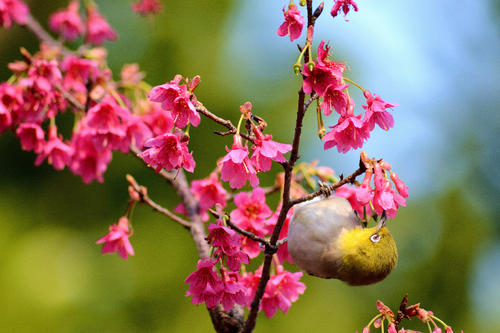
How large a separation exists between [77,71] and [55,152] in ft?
1.39

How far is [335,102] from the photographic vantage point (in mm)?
1680

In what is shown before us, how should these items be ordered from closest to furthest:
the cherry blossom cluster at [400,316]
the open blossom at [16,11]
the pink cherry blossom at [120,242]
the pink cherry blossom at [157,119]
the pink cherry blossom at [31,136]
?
the cherry blossom cluster at [400,316], the pink cherry blossom at [120,242], the pink cherry blossom at [31,136], the pink cherry blossom at [157,119], the open blossom at [16,11]

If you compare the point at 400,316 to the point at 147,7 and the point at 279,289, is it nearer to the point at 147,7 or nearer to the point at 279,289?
the point at 279,289

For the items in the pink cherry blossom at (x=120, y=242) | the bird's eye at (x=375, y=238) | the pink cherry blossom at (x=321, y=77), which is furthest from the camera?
the pink cherry blossom at (x=120, y=242)

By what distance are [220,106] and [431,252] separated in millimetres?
3988

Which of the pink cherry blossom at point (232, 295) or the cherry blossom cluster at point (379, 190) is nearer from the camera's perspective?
the cherry blossom cluster at point (379, 190)

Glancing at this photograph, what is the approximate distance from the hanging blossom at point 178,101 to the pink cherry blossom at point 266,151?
19 centimetres

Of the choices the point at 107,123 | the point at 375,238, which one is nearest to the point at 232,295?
the point at 375,238

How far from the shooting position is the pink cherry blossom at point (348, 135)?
1678 millimetres

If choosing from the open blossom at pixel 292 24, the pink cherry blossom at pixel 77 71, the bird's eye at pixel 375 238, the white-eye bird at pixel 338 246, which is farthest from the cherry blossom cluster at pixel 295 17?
the pink cherry blossom at pixel 77 71

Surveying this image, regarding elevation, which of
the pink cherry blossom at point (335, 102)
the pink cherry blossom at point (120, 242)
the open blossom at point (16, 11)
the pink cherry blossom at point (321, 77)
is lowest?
the pink cherry blossom at point (120, 242)

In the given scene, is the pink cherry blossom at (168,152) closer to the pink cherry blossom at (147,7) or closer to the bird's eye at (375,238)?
the bird's eye at (375,238)

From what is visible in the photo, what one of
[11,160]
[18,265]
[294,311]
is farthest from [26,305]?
[294,311]

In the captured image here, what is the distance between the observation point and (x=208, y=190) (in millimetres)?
2465
